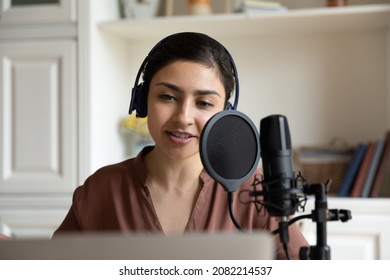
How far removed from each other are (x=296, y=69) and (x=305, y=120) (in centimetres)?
21

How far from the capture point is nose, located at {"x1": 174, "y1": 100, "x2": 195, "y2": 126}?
3.39 ft

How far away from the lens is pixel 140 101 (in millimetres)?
A: 1188

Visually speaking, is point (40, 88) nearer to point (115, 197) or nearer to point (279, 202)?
point (115, 197)

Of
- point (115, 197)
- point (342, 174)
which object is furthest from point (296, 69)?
point (115, 197)

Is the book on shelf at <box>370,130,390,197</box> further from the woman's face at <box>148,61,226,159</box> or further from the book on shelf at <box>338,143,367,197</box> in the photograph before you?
the woman's face at <box>148,61,226,159</box>

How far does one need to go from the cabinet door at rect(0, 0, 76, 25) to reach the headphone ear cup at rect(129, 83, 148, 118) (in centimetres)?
123

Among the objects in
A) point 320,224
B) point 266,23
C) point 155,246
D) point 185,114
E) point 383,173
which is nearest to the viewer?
point 155,246

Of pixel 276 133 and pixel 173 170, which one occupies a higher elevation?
pixel 276 133

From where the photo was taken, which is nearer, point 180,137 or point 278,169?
point 278,169

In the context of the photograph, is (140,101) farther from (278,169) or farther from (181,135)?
(278,169)

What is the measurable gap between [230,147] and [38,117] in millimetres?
1754

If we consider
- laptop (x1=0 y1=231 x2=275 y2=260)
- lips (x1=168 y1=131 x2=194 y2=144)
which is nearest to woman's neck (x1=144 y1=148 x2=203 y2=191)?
lips (x1=168 y1=131 x2=194 y2=144)

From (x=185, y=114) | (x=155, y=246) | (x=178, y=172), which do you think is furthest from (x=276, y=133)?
(x=178, y=172)

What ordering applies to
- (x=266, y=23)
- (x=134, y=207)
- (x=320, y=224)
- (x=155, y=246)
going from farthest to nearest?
1. (x=266, y=23)
2. (x=134, y=207)
3. (x=320, y=224)
4. (x=155, y=246)
